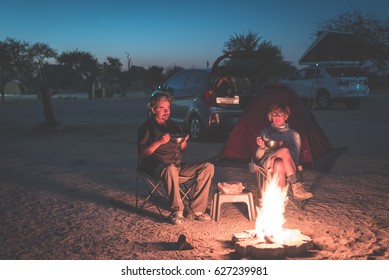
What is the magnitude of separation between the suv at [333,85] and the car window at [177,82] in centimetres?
820

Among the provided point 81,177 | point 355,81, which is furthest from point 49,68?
point 81,177

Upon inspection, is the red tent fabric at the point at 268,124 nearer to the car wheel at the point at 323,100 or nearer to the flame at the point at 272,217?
the flame at the point at 272,217

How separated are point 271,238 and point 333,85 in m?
15.5

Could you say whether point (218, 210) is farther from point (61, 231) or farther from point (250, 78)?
point (250, 78)

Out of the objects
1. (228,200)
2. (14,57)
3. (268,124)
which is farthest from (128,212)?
(14,57)

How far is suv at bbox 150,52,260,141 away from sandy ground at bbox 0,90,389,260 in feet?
2.01

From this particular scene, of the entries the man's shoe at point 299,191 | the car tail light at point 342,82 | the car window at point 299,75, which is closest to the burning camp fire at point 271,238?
the man's shoe at point 299,191

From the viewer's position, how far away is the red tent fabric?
6922 mm

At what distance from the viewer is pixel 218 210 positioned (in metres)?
4.79

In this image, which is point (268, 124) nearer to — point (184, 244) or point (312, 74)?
point (184, 244)

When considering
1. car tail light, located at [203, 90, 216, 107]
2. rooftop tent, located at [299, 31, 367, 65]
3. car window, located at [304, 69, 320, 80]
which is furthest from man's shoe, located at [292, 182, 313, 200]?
rooftop tent, located at [299, 31, 367, 65]

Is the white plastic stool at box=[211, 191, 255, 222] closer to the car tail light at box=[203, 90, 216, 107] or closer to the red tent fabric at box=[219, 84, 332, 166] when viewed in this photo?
the red tent fabric at box=[219, 84, 332, 166]
